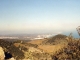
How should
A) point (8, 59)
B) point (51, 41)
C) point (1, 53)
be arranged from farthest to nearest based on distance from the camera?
point (51, 41)
point (8, 59)
point (1, 53)

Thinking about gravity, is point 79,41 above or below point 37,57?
above

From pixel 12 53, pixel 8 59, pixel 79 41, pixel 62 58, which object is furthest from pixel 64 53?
pixel 12 53

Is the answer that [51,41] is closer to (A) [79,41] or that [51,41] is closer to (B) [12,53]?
(B) [12,53]

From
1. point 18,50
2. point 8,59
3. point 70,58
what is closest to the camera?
point 70,58

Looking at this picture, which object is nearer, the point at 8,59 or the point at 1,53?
the point at 1,53

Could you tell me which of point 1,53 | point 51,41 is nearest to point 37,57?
point 1,53

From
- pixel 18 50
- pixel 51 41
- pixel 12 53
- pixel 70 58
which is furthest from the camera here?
pixel 51 41

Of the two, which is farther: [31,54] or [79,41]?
[31,54]

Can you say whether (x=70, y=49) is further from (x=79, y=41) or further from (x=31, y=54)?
(x=31, y=54)

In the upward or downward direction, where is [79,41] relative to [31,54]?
upward
